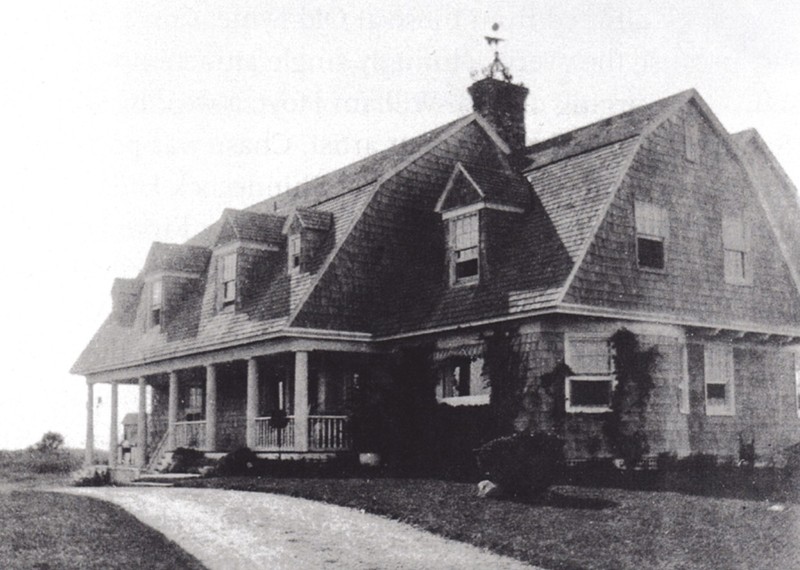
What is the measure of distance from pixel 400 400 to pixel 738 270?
893cm

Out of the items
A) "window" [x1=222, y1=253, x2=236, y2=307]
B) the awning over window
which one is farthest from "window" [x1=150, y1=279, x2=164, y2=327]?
the awning over window

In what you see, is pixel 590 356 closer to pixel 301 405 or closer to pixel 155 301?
pixel 301 405

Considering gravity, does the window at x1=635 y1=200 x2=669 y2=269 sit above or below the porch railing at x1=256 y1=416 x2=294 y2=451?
above

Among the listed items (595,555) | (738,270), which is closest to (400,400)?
(738,270)

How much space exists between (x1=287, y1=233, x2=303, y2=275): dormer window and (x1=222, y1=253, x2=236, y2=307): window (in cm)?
221

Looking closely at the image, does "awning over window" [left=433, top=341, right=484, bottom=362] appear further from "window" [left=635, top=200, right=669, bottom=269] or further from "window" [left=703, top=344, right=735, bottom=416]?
"window" [left=703, top=344, right=735, bottom=416]

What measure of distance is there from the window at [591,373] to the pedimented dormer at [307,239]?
Answer: 777 cm

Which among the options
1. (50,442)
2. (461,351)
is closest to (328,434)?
(461,351)

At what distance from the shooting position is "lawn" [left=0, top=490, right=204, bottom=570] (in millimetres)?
12469

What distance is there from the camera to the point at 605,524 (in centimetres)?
1423

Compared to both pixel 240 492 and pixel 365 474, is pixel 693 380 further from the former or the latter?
pixel 240 492

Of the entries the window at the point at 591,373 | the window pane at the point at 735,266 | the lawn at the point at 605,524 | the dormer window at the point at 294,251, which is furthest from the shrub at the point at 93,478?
the window pane at the point at 735,266

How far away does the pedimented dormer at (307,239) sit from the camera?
87.2ft

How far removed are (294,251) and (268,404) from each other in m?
5.13
